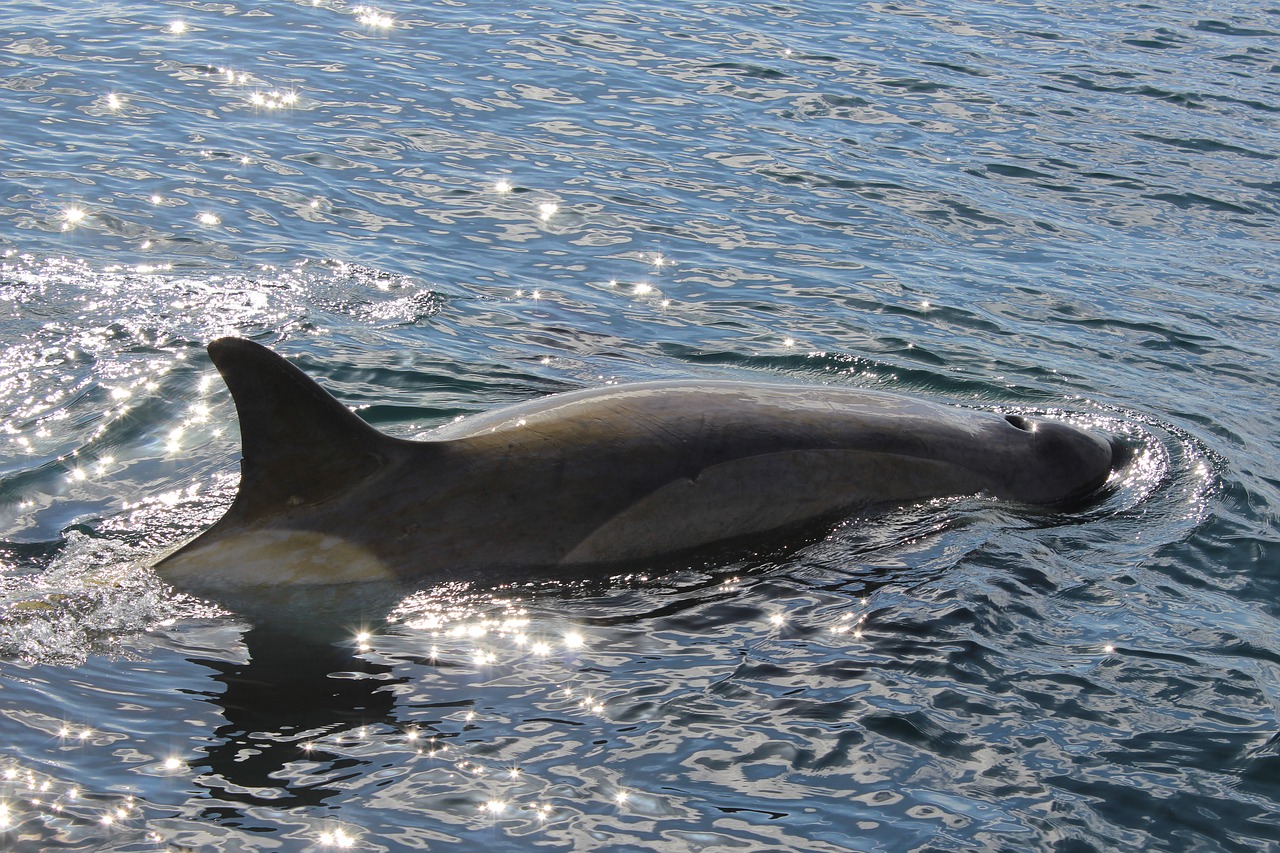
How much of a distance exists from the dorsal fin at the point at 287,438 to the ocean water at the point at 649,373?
634mm

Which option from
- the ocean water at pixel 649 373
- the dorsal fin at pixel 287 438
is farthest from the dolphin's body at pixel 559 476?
the ocean water at pixel 649 373

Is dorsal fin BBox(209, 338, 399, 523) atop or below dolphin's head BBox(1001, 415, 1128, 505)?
atop

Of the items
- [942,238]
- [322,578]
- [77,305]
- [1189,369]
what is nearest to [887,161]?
[942,238]

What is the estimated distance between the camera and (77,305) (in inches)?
409

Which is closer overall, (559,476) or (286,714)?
(286,714)

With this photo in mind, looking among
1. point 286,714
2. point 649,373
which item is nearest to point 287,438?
point 286,714

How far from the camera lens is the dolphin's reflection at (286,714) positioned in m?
5.22

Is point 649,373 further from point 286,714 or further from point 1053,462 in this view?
point 286,714

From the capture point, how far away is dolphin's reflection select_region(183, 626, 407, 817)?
5223 millimetres

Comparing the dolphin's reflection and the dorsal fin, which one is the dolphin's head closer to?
the dorsal fin

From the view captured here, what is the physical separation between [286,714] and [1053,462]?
16.6ft

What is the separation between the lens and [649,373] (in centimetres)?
1009

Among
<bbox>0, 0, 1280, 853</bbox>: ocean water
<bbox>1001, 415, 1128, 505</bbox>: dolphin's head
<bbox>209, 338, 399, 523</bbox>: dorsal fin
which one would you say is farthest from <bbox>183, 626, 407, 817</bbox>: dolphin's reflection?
<bbox>1001, 415, 1128, 505</bbox>: dolphin's head

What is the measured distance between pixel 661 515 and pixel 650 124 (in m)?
10.5
